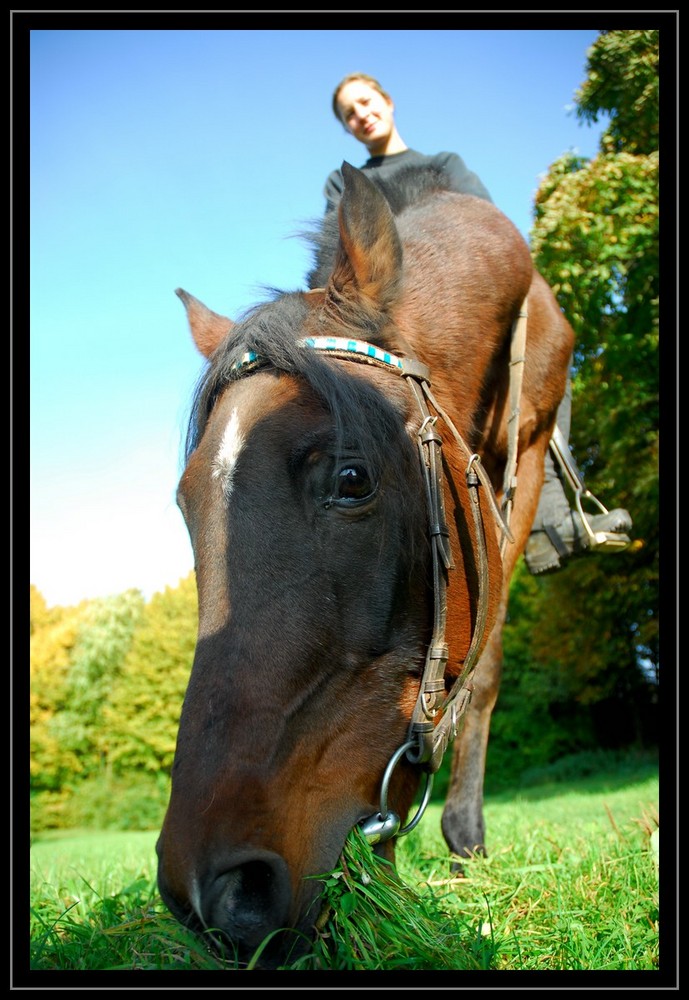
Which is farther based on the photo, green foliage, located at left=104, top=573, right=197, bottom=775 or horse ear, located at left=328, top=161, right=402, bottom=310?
green foliage, located at left=104, top=573, right=197, bottom=775

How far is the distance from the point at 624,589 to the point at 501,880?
58.8ft

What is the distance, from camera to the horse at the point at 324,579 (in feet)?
5.69

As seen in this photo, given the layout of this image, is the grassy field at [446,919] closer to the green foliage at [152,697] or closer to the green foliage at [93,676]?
the green foliage at [152,697]

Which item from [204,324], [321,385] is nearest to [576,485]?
[204,324]

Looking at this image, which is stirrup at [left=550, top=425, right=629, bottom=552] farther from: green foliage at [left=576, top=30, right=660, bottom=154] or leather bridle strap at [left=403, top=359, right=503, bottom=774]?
green foliage at [left=576, top=30, right=660, bottom=154]

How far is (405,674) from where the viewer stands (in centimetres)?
224

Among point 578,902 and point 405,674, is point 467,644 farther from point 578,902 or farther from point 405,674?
point 578,902

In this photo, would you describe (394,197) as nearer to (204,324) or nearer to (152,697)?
(204,324)

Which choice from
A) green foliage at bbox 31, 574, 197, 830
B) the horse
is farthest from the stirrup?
green foliage at bbox 31, 574, 197, 830

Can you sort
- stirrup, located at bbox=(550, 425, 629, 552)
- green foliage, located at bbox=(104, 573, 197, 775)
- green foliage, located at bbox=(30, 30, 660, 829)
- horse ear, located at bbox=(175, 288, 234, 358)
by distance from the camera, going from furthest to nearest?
green foliage, located at bbox=(104, 573, 197, 775), green foliage, located at bbox=(30, 30, 660, 829), stirrup, located at bbox=(550, 425, 629, 552), horse ear, located at bbox=(175, 288, 234, 358)

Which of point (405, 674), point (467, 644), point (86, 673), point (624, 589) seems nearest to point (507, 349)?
point (467, 644)

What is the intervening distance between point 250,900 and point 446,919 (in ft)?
2.69

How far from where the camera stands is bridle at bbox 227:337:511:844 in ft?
7.11

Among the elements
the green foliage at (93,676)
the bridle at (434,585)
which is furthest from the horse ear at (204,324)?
the green foliage at (93,676)
